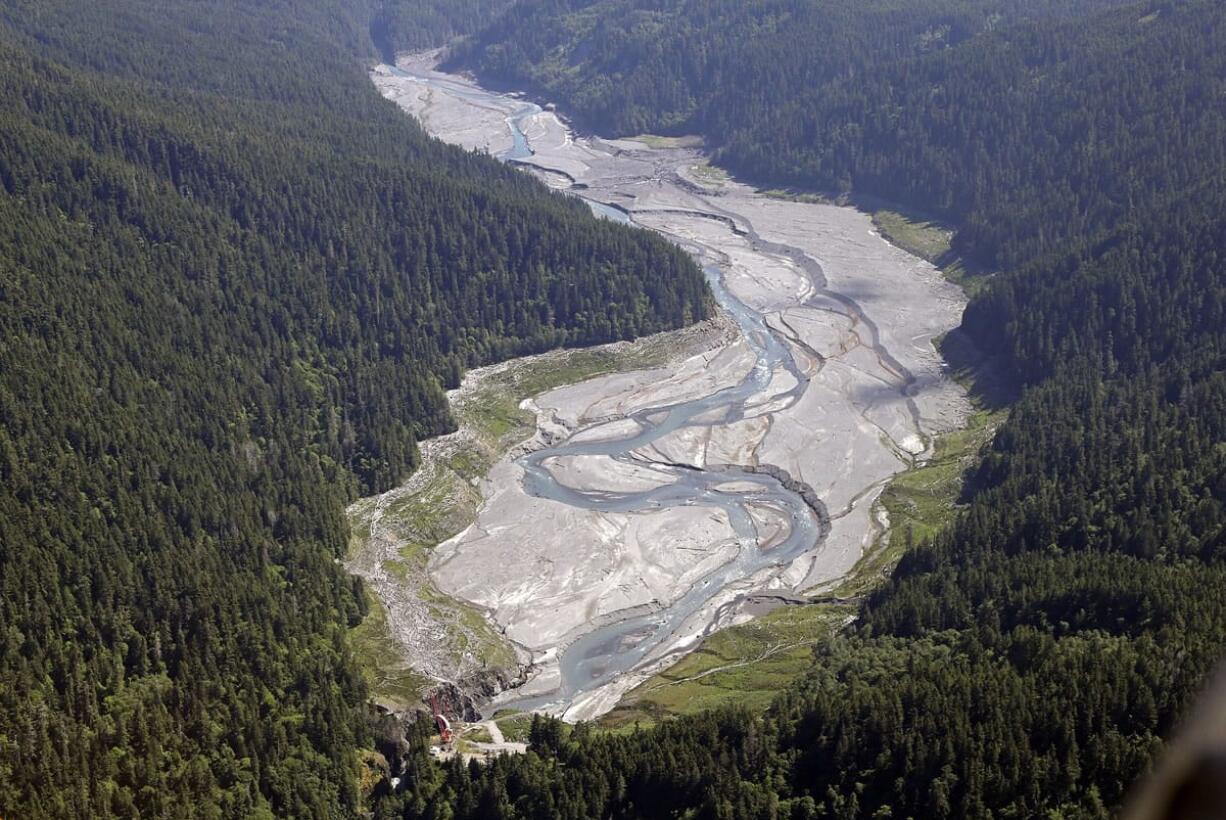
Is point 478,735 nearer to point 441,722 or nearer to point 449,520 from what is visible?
point 441,722

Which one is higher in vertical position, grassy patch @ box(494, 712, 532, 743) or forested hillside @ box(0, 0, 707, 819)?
forested hillside @ box(0, 0, 707, 819)

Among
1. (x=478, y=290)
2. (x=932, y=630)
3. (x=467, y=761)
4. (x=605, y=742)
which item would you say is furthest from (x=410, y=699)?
(x=478, y=290)

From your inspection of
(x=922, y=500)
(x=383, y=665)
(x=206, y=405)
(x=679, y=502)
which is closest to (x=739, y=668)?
(x=383, y=665)

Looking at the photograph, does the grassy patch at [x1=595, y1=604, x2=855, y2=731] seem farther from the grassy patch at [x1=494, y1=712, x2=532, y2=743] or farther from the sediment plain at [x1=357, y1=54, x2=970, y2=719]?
the grassy patch at [x1=494, y1=712, x2=532, y2=743]

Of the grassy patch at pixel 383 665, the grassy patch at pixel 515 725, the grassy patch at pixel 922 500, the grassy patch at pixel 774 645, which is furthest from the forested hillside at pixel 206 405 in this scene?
the grassy patch at pixel 922 500

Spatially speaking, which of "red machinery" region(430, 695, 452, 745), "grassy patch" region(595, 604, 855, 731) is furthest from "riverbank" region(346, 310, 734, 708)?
"grassy patch" region(595, 604, 855, 731)

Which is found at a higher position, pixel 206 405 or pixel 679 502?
pixel 206 405

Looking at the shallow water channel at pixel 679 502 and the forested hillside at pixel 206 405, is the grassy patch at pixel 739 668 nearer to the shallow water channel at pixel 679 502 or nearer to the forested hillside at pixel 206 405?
the shallow water channel at pixel 679 502

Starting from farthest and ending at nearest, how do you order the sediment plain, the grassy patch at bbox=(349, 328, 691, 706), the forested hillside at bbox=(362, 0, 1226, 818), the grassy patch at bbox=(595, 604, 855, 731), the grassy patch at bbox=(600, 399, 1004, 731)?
1. the sediment plain
2. the grassy patch at bbox=(349, 328, 691, 706)
3. the grassy patch at bbox=(600, 399, 1004, 731)
4. the grassy patch at bbox=(595, 604, 855, 731)
5. the forested hillside at bbox=(362, 0, 1226, 818)

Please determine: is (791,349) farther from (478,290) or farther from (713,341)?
(478,290)
